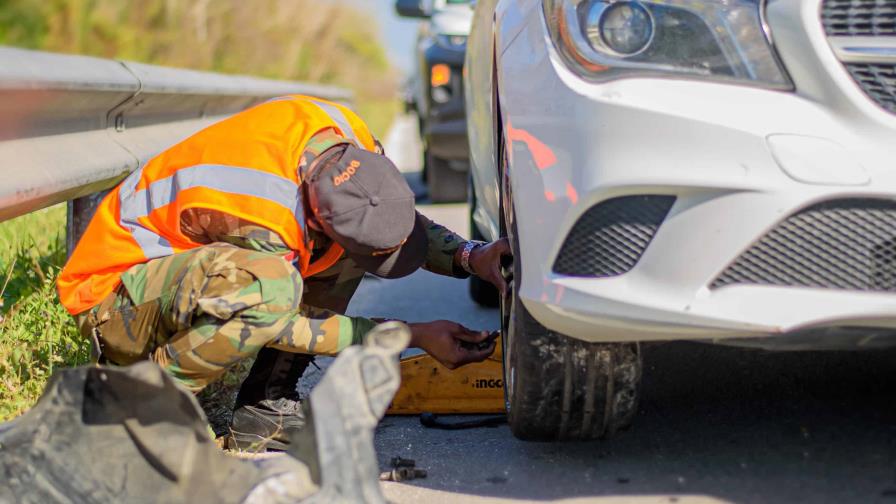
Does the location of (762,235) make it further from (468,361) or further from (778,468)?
(468,361)

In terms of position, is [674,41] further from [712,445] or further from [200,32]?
[200,32]

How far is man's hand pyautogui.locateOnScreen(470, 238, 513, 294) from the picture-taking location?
3.15m

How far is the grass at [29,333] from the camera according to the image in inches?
130

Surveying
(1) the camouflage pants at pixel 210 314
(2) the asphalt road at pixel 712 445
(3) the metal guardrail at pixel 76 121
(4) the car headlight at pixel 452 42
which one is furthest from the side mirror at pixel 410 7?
(1) the camouflage pants at pixel 210 314

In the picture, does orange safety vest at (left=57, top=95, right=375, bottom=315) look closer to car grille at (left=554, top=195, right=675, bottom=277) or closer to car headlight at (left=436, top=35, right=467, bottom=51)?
car grille at (left=554, top=195, right=675, bottom=277)

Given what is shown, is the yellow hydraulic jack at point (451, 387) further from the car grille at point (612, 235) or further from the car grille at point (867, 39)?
the car grille at point (867, 39)

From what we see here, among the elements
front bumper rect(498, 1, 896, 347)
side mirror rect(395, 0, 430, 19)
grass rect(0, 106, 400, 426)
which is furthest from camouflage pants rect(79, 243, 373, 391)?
side mirror rect(395, 0, 430, 19)

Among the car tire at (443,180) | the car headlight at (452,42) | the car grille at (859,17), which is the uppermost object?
the car grille at (859,17)

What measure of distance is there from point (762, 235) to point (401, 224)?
1023 millimetres

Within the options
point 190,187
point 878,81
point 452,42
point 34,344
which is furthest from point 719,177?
point 452,42

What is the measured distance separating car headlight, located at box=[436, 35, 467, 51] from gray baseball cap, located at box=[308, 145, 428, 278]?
14.3ft

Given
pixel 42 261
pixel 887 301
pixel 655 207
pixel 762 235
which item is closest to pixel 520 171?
pixel 655 207

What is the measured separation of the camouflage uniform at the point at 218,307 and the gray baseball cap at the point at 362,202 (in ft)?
0.37

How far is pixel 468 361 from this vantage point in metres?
3.01
